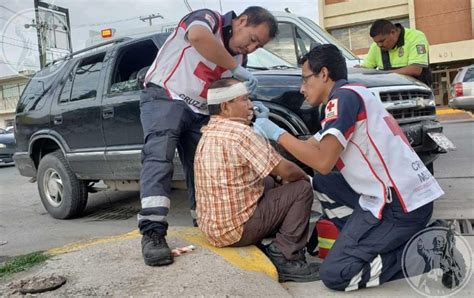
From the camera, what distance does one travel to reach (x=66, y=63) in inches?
223

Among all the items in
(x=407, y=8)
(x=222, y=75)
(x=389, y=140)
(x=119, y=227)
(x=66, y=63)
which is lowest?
(x=119, y=227)

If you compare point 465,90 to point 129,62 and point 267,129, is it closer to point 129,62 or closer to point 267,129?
point 129,62

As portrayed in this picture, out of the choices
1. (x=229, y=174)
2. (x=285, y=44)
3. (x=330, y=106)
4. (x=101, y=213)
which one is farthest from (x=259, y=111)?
(x=101, y=213)

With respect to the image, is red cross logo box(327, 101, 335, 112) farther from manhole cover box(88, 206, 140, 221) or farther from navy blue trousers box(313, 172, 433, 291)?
manhole cover box(88, 206, 140, 221)

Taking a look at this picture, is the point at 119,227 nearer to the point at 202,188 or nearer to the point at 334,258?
the point at 202,188

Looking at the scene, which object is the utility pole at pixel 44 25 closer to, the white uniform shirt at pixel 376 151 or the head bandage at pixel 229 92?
the head bandage at pixel 229 92

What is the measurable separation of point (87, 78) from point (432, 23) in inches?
906

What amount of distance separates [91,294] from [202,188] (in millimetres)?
895

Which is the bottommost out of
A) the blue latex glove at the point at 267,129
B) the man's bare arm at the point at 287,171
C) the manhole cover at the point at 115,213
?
the manhole cover at the point at 115,213

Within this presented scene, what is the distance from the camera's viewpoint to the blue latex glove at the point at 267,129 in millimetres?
2881

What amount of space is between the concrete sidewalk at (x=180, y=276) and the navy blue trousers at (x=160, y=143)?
11.0 inches

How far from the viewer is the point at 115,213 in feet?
18.8

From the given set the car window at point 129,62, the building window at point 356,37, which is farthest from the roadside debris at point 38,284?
the building window at point 356,37

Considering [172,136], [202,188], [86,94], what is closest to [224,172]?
[202,188]
